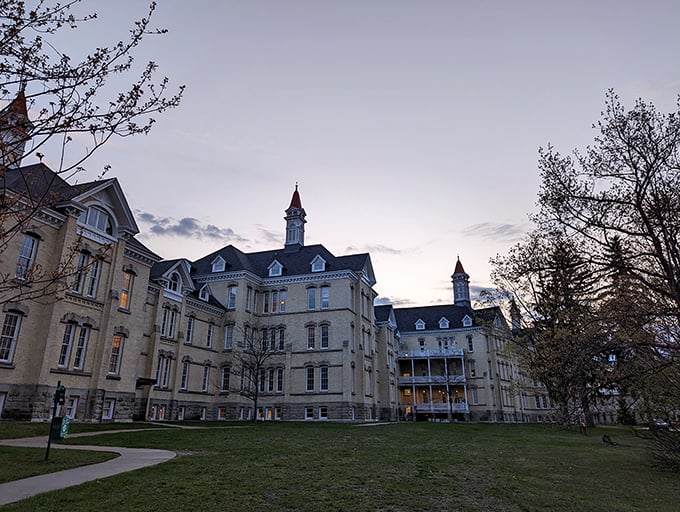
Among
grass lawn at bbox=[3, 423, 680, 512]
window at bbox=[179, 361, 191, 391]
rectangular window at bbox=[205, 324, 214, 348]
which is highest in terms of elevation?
rectangular window at bbox=[205, 324, 214, 348]

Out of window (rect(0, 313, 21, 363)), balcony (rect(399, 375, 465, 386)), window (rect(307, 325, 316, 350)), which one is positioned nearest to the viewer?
window (rect(0, 313, 21, 363))

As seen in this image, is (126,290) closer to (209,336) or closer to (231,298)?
(209,336)

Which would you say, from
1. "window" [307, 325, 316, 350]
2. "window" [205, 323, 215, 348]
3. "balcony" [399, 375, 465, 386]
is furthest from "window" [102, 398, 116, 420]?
"balcony" [399, 375, 465, 386]

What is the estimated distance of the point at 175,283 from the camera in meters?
Result: 37.3

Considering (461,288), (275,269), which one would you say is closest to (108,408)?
(275,269)

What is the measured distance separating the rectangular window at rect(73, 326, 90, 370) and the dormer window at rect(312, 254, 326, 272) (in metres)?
23.1

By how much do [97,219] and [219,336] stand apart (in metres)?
19.0

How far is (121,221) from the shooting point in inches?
1134

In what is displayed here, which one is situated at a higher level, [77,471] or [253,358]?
[253,358]

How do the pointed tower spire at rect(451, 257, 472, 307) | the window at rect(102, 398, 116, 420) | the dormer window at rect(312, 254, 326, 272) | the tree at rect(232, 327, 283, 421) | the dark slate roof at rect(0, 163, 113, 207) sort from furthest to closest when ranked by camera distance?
the pointed tower spire at rect(451, 257, 472, 307)
the dormer window at rect(312, 254, 326, 272)
the tree at rect(232, 327, 283, 421)
the window at rect(102, 398, 116, 420)
the dark slate roof at rect(0, 163, 113, 207)

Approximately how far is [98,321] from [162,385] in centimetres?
1039

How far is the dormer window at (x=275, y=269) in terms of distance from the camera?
47.0 m

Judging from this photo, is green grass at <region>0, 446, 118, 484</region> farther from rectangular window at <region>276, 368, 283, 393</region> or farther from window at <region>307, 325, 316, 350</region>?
window at <region>307, 325, 316, 350</region>

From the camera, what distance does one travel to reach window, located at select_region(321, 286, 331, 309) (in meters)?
44.5
